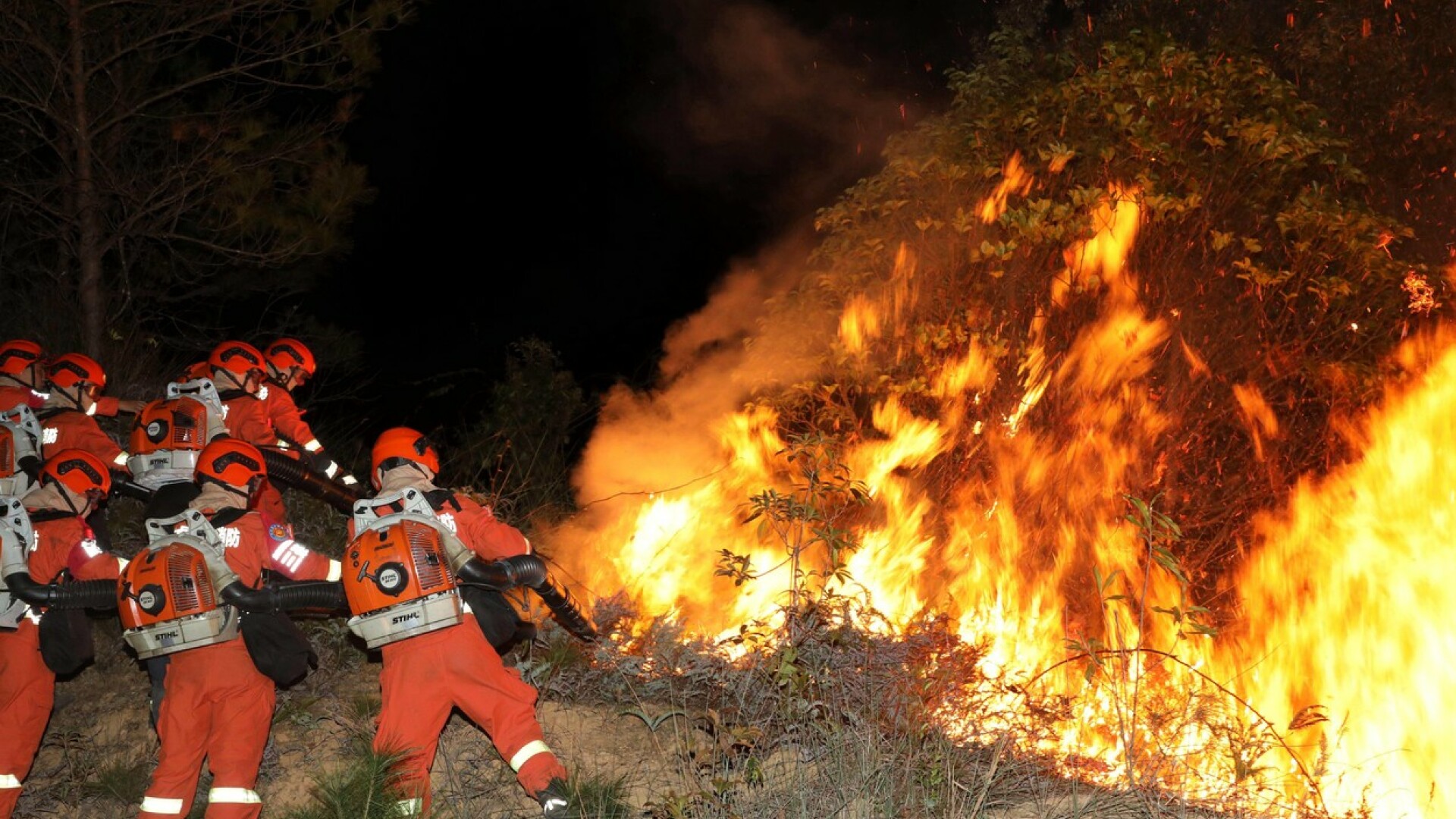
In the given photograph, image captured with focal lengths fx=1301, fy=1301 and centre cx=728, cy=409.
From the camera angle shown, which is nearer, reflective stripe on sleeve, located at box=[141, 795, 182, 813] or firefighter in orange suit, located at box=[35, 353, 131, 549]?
reflective stripe on sleeve, located at box=[141, 795, 182, 813]

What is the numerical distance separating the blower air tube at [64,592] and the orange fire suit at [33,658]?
9 centimetres

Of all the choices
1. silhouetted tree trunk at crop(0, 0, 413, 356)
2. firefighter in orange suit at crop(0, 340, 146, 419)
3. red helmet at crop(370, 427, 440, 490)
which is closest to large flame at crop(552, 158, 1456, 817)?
red helmet at crop(370, 427, 440, 490)

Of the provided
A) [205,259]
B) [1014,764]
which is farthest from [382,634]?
[205,259]

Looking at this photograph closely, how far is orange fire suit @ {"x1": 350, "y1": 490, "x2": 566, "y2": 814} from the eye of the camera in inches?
230

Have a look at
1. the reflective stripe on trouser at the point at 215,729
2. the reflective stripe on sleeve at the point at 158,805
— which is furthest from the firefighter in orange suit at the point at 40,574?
the reflective stripe on sleeve at the point at 158,805

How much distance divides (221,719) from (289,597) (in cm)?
64

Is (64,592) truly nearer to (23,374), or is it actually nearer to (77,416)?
(77,416)

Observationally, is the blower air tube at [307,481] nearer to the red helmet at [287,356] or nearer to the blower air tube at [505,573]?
the red helmet at [287,356]

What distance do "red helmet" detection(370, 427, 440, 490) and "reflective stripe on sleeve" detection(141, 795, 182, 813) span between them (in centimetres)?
174

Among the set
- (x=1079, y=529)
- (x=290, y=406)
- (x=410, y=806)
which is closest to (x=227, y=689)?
(x=410, y=806)

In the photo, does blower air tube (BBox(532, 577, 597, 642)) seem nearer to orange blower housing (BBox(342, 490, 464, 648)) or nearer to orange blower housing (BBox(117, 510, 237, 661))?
orange blower housing (BBox(342, 490, 464, 648))

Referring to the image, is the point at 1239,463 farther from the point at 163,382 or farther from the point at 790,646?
the point at 163,382

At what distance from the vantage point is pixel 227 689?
Result: 618 centimetres

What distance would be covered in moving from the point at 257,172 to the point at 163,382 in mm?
2863
